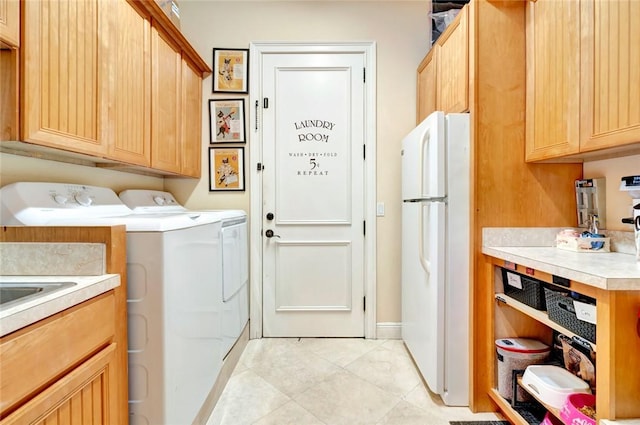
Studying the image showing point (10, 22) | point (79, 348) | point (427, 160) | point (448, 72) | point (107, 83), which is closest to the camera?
point (79, 348)

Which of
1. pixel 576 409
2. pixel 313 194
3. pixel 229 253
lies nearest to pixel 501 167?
pixel 576 409

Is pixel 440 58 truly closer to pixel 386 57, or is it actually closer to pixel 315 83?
pixel 386 57

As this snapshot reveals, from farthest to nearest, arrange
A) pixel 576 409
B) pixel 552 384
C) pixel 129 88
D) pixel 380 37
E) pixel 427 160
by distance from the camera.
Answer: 1. pixel 380 37
2. pixel 427 160
3. pixel 129 88
4. pixel 552 384
5. pixel 576 409

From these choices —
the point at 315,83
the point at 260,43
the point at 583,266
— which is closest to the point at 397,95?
the point at 315,83

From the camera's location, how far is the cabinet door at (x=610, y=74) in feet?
3.95

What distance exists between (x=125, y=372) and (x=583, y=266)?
1802 millimetres

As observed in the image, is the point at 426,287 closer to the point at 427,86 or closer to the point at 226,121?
the point at 427,86

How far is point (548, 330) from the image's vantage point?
1742 mm

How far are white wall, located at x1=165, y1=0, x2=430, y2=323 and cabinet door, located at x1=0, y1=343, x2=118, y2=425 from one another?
6.00ft

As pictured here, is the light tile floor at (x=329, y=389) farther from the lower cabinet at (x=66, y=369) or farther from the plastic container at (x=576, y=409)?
the lower cabinet at (x=66, y=369)

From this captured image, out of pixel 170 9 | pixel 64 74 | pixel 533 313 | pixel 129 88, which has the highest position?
pixel 170 9

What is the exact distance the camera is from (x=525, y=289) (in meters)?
1.53

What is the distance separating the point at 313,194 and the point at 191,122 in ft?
3.75

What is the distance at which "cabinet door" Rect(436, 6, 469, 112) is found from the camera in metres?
1.83
